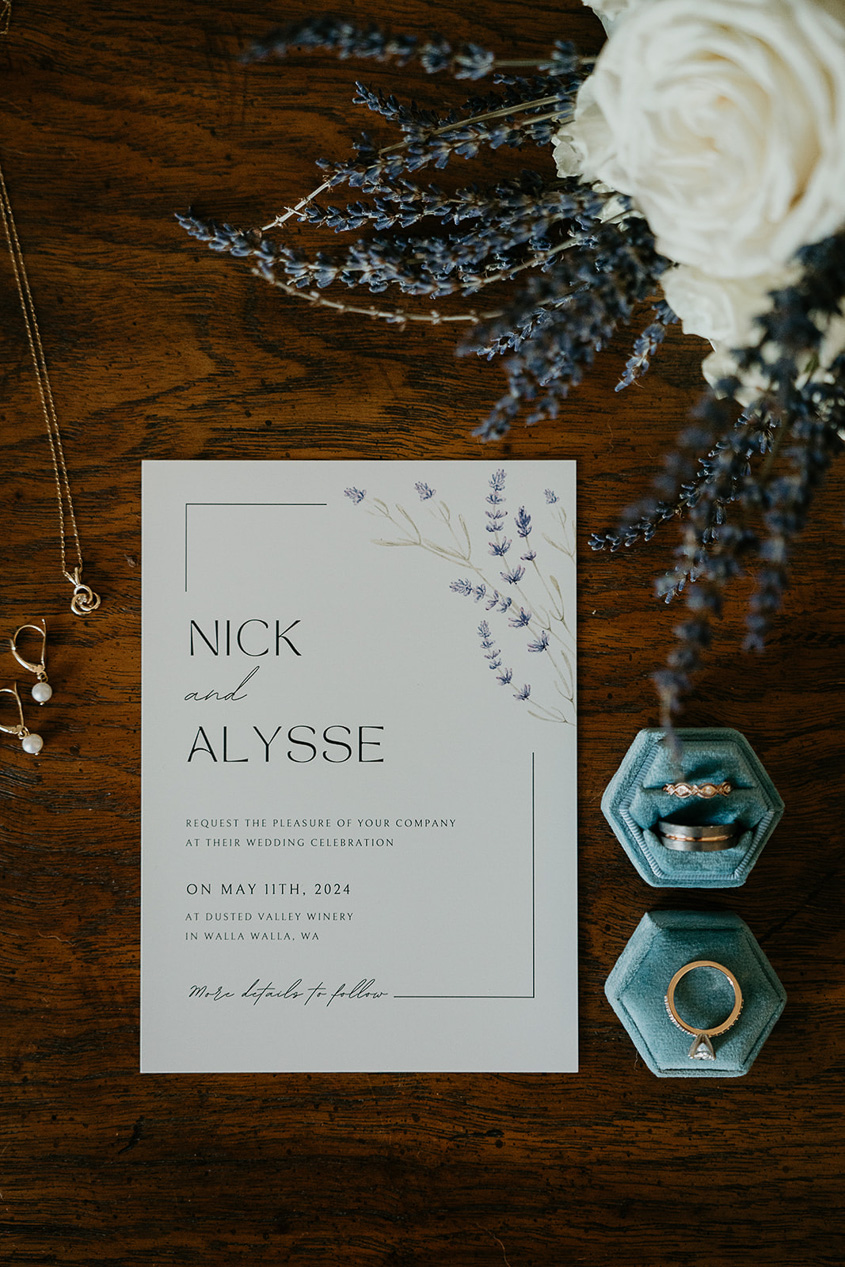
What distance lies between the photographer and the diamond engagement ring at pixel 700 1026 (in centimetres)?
80

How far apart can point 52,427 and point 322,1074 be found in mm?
746

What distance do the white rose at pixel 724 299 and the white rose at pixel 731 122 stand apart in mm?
19

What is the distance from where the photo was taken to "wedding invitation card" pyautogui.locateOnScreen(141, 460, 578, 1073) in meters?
0.87

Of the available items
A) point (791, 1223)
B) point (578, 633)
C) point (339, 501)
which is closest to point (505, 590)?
point (578, 633)

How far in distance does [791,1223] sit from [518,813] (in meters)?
0.52

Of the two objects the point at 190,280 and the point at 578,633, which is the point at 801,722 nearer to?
the point at 578,633

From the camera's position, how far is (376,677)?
2.86 feet

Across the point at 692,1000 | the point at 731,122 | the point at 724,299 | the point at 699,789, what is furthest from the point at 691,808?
the point at 731,122

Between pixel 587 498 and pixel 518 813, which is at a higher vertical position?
pixel 587 498

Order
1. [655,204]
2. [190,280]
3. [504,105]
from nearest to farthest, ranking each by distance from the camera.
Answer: [655,204], [504,105], [190,280]

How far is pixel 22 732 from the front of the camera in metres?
0.87

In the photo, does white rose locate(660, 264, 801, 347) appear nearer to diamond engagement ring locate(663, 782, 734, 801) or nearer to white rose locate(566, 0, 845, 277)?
white rose locate(566, 0, 845, 277)

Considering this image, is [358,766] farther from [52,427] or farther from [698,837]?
[52,427]

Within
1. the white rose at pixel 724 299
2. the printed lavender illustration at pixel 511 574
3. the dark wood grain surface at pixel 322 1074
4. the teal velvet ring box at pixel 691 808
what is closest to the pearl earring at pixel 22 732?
the dark wood grain surface at pixel 322 1074
